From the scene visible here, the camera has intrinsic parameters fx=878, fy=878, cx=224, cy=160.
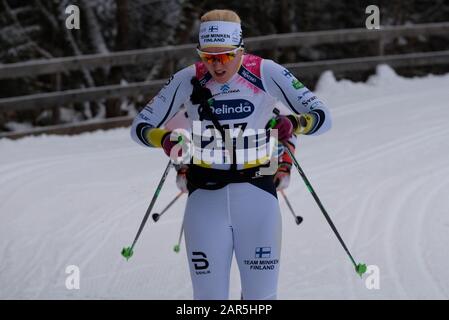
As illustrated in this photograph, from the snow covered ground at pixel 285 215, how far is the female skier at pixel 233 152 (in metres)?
2.01

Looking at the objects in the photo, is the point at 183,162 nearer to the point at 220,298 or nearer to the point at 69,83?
the point at 220,298

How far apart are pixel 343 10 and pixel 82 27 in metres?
5.94

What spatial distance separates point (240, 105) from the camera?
5.09 meters

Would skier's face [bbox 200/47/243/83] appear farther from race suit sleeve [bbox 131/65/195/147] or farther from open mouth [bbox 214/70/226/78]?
race suit sleeve [bbox 131/65/195/147]

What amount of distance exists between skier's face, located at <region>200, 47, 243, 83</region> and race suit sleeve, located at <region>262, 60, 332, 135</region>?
0.18 m

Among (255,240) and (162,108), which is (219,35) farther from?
(255,240)

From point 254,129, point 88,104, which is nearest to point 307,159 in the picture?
point 254,129

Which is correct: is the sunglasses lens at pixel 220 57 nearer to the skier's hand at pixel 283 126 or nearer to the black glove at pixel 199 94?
the black glove at pixel 199 94

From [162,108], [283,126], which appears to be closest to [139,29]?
[162,108]

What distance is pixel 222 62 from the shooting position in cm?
505

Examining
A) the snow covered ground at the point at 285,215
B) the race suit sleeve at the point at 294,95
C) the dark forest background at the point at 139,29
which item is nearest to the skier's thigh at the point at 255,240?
the race suit sleeve at the point at 294,95

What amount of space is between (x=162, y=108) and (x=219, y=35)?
0.61 meters

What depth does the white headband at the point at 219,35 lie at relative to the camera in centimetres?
502

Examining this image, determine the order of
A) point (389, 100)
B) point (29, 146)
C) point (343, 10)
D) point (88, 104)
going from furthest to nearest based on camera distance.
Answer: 1. point (343, 10)
2. point (88, 104)
3. point (389, 100)
4. point (29, 146)
